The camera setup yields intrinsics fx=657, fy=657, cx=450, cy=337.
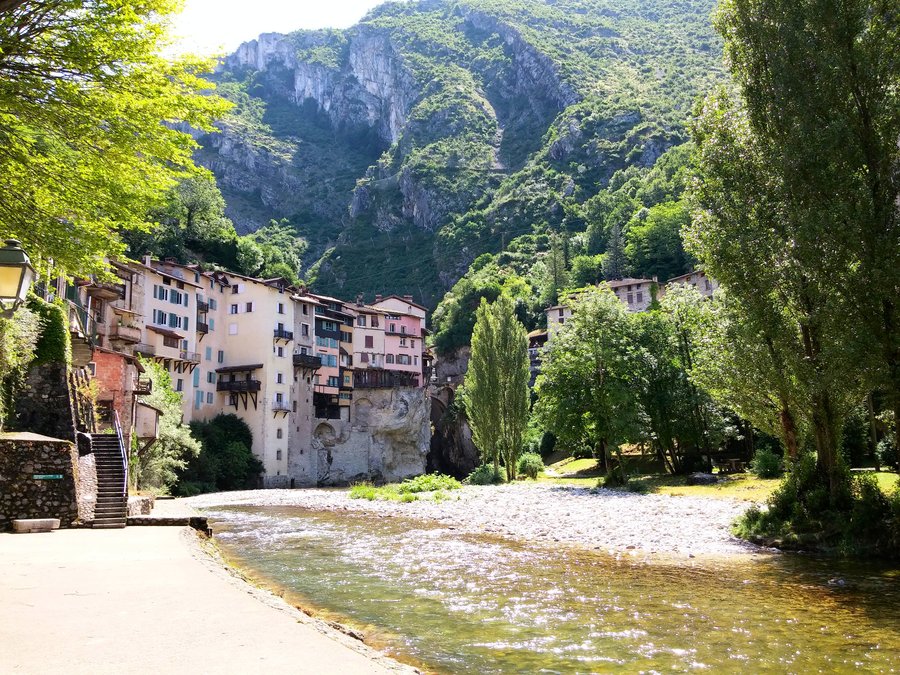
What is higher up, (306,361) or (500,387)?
(306,361)

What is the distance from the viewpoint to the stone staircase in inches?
794

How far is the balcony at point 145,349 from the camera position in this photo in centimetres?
5688

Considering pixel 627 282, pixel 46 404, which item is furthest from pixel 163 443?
pixel 627 282

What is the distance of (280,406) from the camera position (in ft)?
231

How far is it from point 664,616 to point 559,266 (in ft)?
350

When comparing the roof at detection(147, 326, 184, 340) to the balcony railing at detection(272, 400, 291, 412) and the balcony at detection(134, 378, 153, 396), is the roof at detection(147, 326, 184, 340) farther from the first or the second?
the balcony at detection(134, 378, 153, 396)

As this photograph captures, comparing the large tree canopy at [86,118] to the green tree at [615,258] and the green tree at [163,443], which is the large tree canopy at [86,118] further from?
the green tree at [615,258]

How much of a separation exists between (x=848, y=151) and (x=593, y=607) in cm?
1321

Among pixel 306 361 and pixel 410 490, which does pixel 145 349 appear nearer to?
pixel 306 361

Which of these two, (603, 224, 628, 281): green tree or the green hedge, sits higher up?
(603, 224, 628, 281): green tree

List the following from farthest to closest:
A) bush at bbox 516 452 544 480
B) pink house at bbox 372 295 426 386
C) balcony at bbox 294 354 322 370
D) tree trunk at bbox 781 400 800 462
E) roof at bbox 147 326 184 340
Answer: pink house at bbox 372 295 426 386 < balcony at bbox 294 354 322 370 < roof at bbox 147 326 184 340 < bush at bbox 516 452 544 480 < tree trunk at bbox 781 400 800 462

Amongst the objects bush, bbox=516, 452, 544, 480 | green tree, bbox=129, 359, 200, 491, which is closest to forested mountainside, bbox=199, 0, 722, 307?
bush, bbox=516, 452, 544, 480

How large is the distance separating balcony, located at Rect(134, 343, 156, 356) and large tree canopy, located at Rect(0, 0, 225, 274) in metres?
48.5

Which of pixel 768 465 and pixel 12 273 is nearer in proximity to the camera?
pixel 12 273
